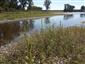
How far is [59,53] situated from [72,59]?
0.62m

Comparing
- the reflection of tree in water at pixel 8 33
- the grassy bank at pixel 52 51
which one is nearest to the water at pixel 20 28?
the reflection of tree in water at pixel 8 33

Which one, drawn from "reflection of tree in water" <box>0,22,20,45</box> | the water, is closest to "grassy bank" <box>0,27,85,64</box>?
the water

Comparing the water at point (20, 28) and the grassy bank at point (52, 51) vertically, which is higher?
the grassy bank at point (52, 51)

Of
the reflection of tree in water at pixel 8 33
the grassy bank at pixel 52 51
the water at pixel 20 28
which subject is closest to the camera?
the grassy bank at pixel 52 51

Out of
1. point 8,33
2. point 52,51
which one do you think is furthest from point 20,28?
point 52,51

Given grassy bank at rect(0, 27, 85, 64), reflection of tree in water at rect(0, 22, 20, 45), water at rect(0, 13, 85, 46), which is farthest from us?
reflection of tree in water at rect(0, 22, 20, 45)

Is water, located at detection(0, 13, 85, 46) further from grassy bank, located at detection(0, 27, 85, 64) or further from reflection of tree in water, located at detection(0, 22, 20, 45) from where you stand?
grassy bank, located at detection(0, 27, 85, 64)

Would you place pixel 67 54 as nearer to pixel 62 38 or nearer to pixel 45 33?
pixel 62 38

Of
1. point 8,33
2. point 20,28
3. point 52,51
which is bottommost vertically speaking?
point 20,28

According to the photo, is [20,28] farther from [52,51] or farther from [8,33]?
[52,51]

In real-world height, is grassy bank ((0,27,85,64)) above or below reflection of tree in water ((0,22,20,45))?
above

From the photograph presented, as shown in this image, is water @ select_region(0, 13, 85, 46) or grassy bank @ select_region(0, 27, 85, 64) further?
water @ select_region(0, 13, 85, 46)

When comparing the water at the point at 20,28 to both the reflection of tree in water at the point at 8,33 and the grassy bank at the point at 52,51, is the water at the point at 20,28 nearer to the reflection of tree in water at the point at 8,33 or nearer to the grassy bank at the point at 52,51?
the reflection of tree in water at the point at 8,33

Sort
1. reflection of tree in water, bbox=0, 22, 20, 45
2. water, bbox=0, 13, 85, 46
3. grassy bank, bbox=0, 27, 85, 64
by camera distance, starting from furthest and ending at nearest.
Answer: reflection of tree in water, bbox=0, 22, 20, 45 < water, bbox=0, 13, 85, 46 < grassy bank, bbox=0, 27, 85, 64
